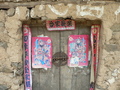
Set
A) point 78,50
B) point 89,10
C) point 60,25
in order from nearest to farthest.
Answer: point 89,10
point 60,25
point 78,50

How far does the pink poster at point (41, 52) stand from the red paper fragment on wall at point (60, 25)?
0.20 m

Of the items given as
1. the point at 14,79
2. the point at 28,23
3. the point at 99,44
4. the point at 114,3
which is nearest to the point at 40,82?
the point at 14,79

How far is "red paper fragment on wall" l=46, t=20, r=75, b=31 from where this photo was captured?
2.12m

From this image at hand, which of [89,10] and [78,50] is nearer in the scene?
[89,10]

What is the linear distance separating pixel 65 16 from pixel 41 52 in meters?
0.69

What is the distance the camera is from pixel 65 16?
6.40 feet

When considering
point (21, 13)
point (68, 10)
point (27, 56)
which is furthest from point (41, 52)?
point (68, 10)

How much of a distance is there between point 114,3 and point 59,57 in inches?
42.5

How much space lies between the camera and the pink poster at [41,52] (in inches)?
88.1

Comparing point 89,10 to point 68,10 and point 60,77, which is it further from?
point 60,77

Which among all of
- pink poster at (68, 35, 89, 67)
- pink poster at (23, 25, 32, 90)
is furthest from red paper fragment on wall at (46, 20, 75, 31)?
pink poster at (23, 25, 32, 90)

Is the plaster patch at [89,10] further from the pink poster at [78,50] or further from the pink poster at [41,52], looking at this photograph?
the pink poster at [41,52]

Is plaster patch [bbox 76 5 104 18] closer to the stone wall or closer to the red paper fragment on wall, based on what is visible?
the stone wall

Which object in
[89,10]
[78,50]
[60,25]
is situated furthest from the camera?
[78,50]
